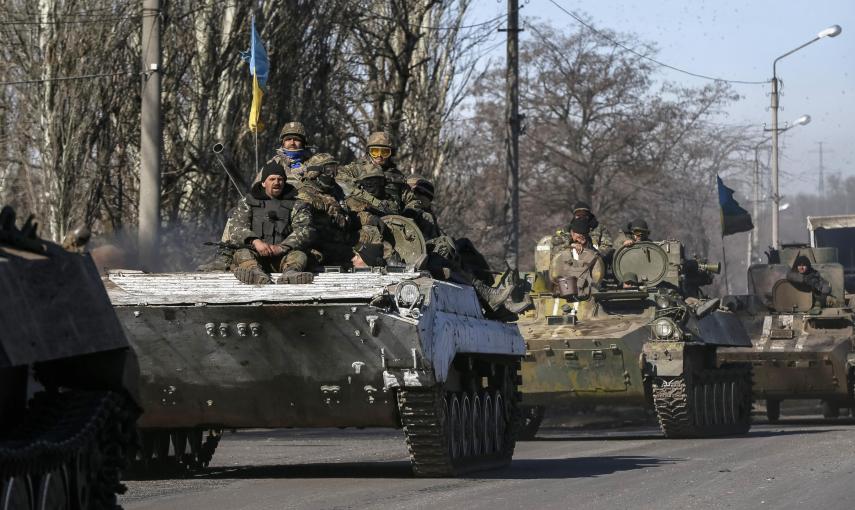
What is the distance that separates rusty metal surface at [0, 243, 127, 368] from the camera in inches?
297

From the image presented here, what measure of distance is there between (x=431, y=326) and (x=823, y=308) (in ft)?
46.0

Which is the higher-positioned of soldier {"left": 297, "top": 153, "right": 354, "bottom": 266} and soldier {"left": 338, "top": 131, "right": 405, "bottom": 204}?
soldier {"left": 338, "top": 131, "right": 405, "bottom": 204}

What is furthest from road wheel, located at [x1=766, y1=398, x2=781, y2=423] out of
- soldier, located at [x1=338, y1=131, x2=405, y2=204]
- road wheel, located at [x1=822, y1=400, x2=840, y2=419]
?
soldier, located at [x1=338, y1=131, x2=405, y2=204]

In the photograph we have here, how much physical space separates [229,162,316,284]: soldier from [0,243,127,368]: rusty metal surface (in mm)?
4138

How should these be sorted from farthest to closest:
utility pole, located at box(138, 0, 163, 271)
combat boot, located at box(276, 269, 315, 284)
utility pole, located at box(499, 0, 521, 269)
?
utility pole, located at box(499, 0, 521, 269) → utility pole, located at box(138, 0, 163, 271) → combat boot, located at box(276, 269, 315, 284)

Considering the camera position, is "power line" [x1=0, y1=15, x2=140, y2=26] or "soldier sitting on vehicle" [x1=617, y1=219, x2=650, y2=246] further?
"soldier sitting on vehicle" [x1=617, y1=219, x2=650, y2=246]

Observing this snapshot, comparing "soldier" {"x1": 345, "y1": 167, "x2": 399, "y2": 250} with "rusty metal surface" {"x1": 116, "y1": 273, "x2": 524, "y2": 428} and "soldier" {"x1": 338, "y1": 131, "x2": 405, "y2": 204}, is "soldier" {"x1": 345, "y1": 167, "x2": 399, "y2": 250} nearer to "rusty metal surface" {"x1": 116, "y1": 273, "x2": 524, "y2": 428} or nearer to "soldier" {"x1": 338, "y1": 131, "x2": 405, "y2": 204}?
"soldier" {"x1": 338, "y1": 131, "x2": 405, "y2": 204}

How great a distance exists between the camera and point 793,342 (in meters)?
24.5

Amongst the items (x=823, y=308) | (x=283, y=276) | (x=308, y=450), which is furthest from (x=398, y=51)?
(x=283, y=276)

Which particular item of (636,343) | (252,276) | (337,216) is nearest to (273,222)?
(337,216)

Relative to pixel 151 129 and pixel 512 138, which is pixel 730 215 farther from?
pixel 151 129

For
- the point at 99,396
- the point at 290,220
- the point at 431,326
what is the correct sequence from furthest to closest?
the point at 290,220
the point at 431,326
the point at 99,396

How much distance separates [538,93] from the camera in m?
49.4

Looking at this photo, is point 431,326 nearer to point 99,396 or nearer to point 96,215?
point 99,396
